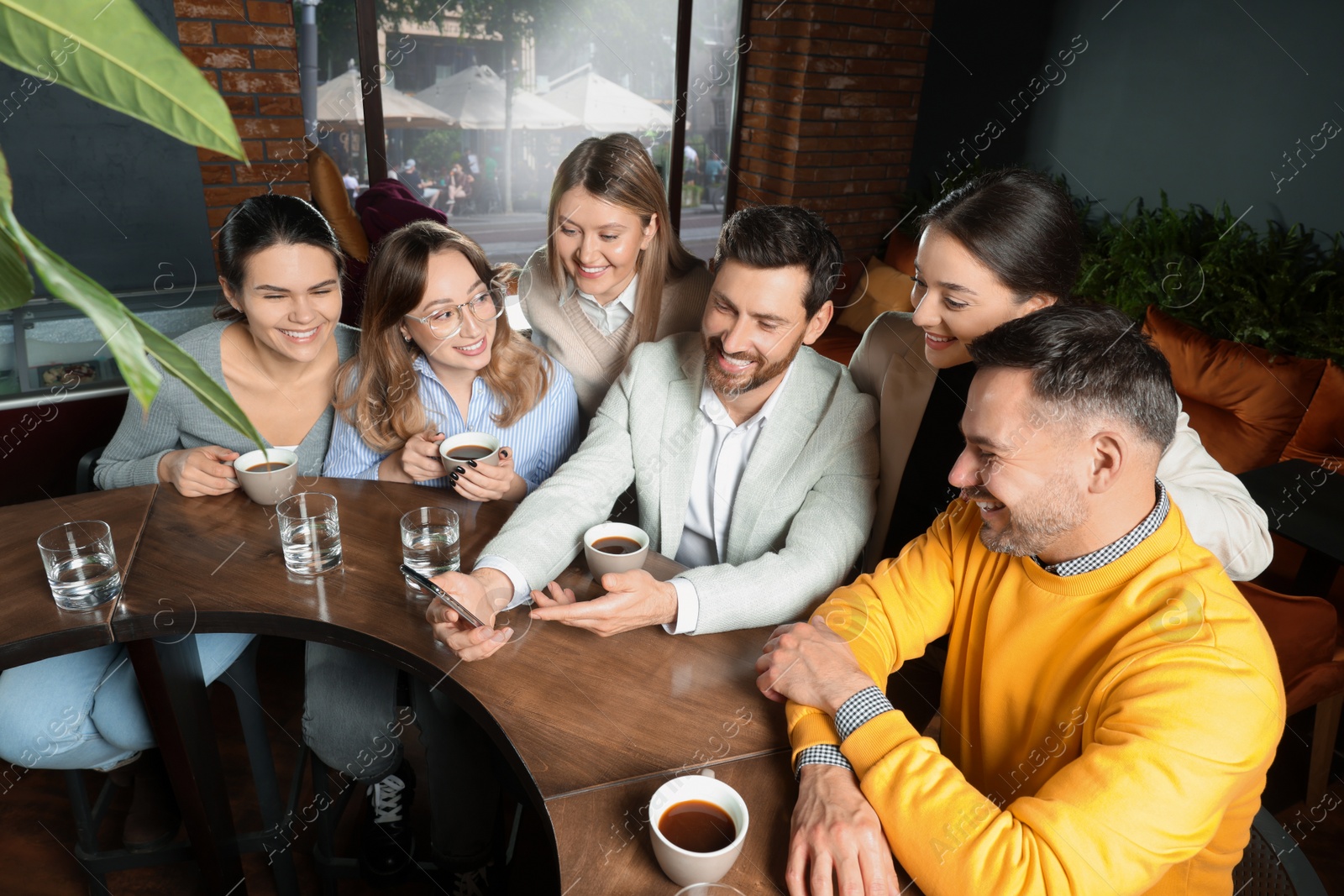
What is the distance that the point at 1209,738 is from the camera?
3.21 ft

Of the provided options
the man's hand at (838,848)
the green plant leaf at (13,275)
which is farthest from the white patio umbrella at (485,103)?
the green plant leaf at (13,275)

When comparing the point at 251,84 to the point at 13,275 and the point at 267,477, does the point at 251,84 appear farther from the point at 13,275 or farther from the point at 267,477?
the point at 13,275

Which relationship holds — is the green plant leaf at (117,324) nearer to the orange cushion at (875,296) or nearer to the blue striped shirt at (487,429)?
the blue striped shirt at (487,429)

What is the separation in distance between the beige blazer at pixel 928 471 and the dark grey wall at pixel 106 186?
10.4 feet

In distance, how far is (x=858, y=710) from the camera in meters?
1.15

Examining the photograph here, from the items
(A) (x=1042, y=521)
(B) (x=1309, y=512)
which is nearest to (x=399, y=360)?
(A) (x=1042, y=521)

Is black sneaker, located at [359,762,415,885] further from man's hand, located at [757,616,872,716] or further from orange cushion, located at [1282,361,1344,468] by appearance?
orange cushion, located at [1282,361,1344,468]

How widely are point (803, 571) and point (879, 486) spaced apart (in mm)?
354

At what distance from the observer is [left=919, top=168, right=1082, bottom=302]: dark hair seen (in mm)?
1662

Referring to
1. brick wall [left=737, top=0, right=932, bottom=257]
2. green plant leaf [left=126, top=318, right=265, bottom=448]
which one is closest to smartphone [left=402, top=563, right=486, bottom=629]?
green plant leaf [left=126, top=318, right=265, bottom=448]

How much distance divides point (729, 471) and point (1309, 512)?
1.71 meters

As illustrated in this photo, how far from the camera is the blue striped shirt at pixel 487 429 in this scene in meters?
2.10

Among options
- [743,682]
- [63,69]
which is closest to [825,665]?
[743,682]

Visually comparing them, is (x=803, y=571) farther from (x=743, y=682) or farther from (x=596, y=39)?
(x=596, y=39)
